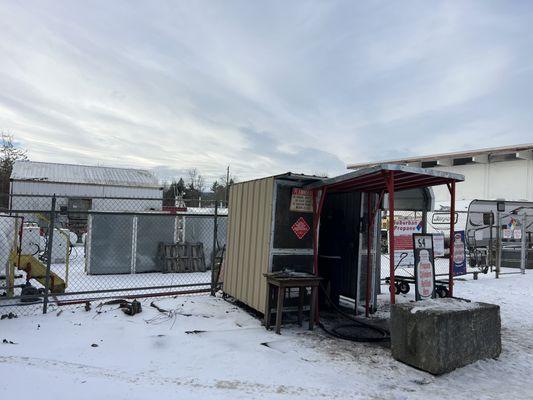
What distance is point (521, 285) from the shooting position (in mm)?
10859

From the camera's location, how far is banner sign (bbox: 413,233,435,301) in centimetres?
655

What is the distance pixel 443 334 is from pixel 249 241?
11.3 ft

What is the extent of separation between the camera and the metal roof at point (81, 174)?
32.2 metres

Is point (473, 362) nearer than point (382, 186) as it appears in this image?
Yes

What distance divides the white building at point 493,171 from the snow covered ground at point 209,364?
84.1 feet

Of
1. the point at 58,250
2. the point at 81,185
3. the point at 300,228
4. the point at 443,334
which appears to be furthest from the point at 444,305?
the point at 81,185

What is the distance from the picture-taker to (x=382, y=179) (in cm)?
614

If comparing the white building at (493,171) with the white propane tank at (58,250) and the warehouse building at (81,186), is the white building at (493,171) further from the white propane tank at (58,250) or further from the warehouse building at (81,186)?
the white propane tank at (58,250)

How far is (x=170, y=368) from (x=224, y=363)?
0.60 m

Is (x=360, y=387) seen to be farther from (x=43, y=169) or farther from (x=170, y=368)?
(x=43, y=169)

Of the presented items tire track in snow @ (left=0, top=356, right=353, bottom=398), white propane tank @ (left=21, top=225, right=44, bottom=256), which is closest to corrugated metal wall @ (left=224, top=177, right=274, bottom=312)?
tire track in snow @ (left=0, top=356, right=353, bottom=398)

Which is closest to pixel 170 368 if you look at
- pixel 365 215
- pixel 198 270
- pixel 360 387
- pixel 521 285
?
pixel 360 387

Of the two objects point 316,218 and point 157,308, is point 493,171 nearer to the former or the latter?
point 316,218

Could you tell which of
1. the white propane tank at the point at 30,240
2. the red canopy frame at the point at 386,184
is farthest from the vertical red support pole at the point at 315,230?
the white propane tank at the point at 30,240
